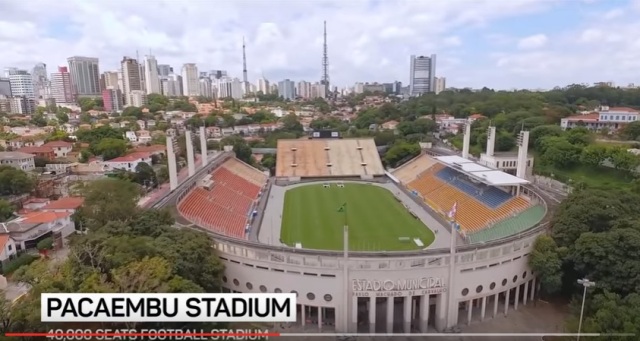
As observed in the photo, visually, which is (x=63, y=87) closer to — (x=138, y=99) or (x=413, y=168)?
(x=138, y=99)

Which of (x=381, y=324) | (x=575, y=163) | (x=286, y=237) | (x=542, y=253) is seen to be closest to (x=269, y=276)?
(x=381, y=324)

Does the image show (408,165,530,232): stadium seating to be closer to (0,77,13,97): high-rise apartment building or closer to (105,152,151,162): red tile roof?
(105,152,151,162): red tile roof

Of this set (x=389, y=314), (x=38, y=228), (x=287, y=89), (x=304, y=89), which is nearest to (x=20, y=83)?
(x=287, y=89)

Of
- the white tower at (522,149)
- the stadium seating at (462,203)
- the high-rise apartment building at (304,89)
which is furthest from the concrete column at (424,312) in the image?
the high-rise apartment building at (304,89)

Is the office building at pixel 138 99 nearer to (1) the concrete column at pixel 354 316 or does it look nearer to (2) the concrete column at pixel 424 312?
(1) the concrete column at pixel 354 316

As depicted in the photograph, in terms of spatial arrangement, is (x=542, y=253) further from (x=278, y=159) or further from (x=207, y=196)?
(x=278, y=159)

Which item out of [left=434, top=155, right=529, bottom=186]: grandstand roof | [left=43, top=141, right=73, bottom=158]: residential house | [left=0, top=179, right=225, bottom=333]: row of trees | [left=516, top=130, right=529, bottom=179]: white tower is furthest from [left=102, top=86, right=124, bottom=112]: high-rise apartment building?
[left=516, top=130, right=529, bottom=179]: white tower
